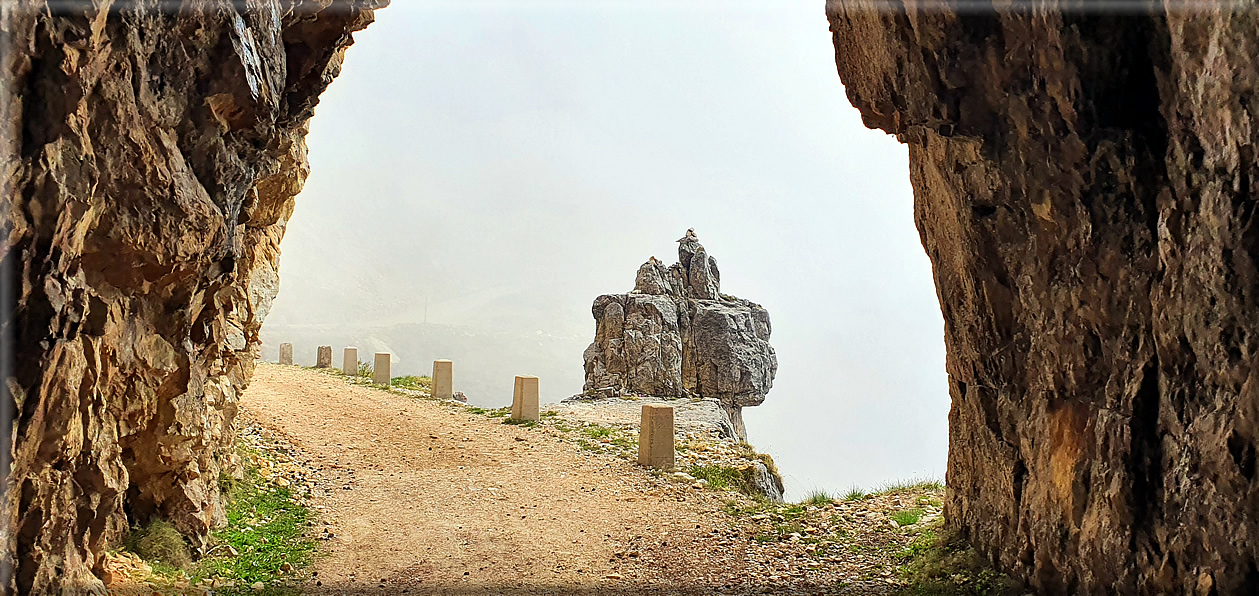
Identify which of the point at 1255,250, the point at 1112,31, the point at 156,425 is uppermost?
the point at 1112,31

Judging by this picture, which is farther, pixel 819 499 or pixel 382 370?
pixel 382 370

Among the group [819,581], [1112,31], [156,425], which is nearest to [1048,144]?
[1112,31]

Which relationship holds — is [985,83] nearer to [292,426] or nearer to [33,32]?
[33,32]

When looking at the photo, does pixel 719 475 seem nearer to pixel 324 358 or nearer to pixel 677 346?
pixel 677 346

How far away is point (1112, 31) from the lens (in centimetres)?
595

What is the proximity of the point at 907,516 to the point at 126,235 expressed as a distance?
9887mm

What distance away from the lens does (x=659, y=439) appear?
13727 millimetres

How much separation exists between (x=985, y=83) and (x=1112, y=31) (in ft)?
4.34

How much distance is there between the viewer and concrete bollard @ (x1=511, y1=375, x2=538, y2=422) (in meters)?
17.6

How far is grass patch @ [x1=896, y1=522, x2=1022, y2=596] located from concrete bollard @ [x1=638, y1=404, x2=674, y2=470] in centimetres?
545

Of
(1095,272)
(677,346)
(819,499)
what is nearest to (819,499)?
(819,499)

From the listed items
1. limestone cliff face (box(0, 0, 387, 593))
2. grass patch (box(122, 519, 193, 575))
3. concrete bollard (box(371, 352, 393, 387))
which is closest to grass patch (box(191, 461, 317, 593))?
grass patch (box(122, 519, 193, 575))

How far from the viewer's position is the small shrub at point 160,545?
7.08 meters

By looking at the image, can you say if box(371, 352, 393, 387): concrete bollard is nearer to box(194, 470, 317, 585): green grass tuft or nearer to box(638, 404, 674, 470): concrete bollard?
box(638, 404, 674, 470): concrete bollard
